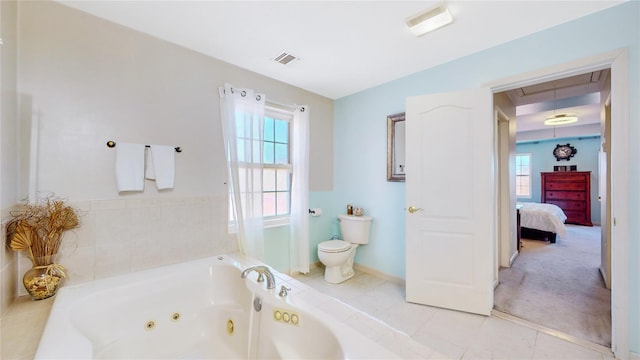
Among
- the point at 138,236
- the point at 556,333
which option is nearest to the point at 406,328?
the point at 556,333

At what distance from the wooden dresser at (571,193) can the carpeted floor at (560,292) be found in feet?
9.16

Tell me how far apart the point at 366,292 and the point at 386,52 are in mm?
2315

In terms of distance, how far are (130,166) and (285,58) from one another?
1530 millimetres

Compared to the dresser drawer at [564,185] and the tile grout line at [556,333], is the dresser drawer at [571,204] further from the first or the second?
the tile grout line at [556,333]

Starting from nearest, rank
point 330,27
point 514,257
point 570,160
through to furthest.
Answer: point 330,27, point 514,257, point 570,160

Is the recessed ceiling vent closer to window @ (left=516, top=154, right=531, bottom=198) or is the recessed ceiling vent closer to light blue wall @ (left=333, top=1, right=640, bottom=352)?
light blue wall @ (left=333, top=1, right=640, bottom=352)

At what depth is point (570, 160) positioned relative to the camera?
6344mm

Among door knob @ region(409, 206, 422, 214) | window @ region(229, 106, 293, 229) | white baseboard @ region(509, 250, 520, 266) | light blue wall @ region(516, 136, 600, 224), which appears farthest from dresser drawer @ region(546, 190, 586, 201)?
window @ region(229, 106, 293, 229)

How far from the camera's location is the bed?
13.9ft

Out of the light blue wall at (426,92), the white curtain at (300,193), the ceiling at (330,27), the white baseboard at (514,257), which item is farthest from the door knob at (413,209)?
the white baseboard at (514,257)

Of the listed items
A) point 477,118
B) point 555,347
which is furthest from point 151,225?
point 555,347

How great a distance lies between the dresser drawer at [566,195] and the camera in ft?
19.8

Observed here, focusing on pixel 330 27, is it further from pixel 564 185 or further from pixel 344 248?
pixel 564 185

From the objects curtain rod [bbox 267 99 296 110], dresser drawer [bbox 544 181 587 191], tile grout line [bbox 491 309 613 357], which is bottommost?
tile grout line [bbox 491 309 613 357]
